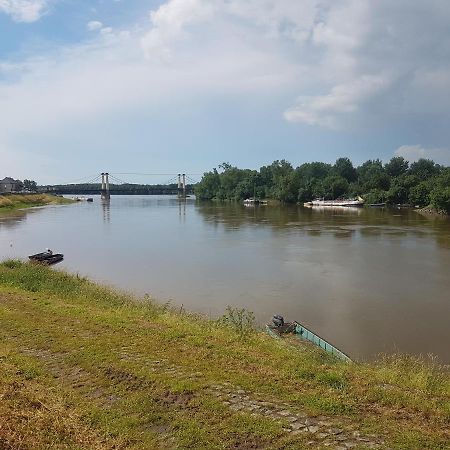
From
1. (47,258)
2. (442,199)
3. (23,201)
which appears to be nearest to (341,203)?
(442,199)

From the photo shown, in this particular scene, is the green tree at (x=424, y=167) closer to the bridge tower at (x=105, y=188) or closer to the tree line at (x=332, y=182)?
the tree line at (x=332, y=182)

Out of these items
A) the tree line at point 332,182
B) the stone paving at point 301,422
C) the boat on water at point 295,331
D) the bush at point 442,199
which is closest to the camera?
the stone paving at point 301,422

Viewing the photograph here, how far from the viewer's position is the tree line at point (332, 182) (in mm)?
77188

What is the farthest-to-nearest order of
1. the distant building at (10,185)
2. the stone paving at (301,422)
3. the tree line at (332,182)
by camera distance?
the distant building at (10,185), the tree line at (332,182), the stone paving at (301,422)

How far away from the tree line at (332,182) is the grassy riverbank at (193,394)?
6253 cm

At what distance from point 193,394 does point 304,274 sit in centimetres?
1581

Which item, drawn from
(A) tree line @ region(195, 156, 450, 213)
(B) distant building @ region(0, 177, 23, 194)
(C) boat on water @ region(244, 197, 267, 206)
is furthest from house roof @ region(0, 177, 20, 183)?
(C) boat on water @ region(244, 197, 267, 206)

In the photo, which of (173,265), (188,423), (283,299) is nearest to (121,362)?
(188,423)

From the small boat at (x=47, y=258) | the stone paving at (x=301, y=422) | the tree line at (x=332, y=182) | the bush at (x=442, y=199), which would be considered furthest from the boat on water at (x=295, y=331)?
the tree line at (x=332, y=182)

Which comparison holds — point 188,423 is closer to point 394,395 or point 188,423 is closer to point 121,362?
point 121,362

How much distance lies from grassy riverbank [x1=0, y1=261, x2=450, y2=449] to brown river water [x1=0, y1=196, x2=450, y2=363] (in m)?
4.54

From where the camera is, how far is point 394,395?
577cm

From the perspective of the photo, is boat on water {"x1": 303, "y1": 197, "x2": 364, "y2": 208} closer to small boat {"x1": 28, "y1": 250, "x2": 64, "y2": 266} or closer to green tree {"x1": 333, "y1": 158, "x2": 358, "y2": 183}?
green tree {"x1": 333, "y1": 158, "x2": 358, "y2": 183}

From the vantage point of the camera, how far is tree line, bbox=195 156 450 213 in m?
77.2
